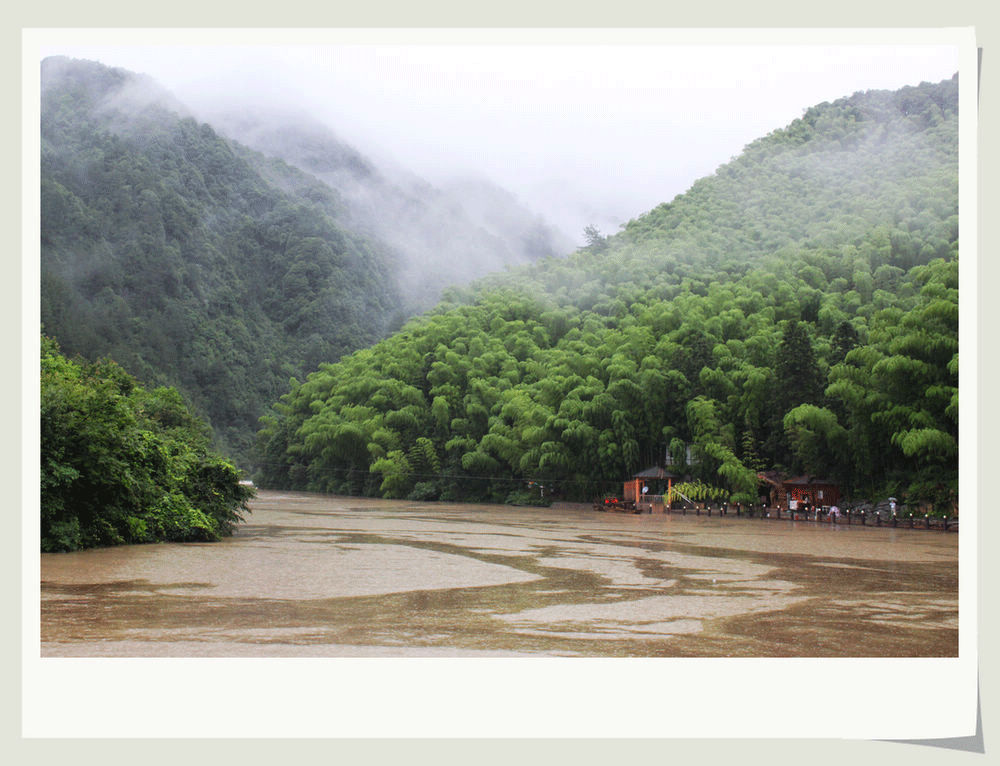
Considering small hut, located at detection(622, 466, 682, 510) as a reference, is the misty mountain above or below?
above

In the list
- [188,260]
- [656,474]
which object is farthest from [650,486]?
[188,260]

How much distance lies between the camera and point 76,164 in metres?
55.5

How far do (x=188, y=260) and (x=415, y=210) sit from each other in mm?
29894

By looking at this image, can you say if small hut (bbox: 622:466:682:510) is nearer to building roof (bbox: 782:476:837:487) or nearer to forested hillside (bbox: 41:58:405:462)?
building roof (bbox: 782:476:837:487)

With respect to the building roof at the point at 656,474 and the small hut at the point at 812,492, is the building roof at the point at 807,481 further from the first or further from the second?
the building roof at the point at 656,474

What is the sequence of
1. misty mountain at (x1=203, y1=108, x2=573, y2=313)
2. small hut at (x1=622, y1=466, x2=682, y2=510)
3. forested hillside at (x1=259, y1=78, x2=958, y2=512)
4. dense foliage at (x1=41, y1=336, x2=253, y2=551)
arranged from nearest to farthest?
1. dense foliage at (x1=41, y1=336, x2=253, y2=551)
2. forested hillside at (x1=259, y1=78, x2=958, y2=512)
3. small hut at (x1=622, y1=466, x2=682, y2=510)
4. misty mountain at (x1=203, y1=108, x2=573, y2=313)

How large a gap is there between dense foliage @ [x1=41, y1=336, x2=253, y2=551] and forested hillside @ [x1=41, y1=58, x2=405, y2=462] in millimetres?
31603

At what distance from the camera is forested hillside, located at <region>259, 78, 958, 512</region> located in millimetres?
22703

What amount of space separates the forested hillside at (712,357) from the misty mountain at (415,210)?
30147 millimetres

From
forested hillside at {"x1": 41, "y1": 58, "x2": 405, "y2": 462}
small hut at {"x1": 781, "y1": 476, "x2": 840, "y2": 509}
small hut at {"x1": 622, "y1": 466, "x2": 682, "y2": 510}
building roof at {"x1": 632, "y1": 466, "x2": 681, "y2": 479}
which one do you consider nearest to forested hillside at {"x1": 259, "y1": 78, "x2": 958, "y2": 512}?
small hut at {"x1": 781, "y1": 476, "x2": 840, "y2": 509}

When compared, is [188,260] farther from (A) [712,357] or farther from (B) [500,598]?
(B) [500,598]

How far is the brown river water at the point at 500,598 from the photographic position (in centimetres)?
621

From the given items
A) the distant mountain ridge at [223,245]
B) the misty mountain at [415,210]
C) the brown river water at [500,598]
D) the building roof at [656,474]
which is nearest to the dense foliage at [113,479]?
the brown river water at [500,598]

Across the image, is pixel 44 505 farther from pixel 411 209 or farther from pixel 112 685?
pixel 411 209
